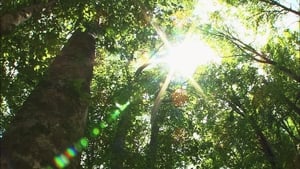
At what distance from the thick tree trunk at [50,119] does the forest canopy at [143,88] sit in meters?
0.02

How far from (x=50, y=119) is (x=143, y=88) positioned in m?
10.8

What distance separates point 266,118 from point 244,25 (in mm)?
4638

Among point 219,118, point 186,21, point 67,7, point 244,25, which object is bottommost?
point 67,7

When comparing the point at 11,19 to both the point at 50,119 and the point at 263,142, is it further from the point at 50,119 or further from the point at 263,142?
the point at 263,142

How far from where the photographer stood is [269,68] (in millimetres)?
19344

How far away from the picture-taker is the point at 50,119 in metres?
5.58

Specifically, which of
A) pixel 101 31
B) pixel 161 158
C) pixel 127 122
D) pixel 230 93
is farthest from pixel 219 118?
pixel 101 31

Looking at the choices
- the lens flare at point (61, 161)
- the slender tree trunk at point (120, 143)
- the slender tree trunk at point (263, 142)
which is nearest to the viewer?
the lens flare at point (61, 161)

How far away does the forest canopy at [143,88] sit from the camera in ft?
19.5

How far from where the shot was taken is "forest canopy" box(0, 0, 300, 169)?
5.95 meters

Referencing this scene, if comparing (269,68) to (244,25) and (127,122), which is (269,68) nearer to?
(244,25)

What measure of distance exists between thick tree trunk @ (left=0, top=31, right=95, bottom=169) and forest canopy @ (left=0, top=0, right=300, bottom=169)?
0.06 ft

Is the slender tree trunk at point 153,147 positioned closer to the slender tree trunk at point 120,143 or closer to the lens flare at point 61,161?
the slender tree trunk at point 120,143

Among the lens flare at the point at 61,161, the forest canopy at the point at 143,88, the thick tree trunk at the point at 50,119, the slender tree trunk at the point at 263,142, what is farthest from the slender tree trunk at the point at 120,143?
the lens flare at the point at 61,161
